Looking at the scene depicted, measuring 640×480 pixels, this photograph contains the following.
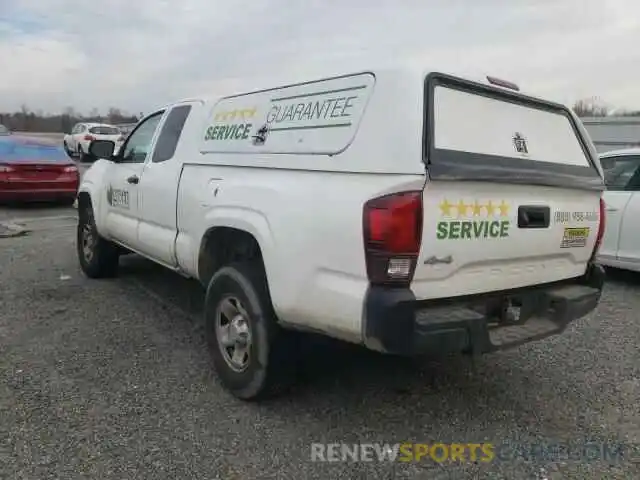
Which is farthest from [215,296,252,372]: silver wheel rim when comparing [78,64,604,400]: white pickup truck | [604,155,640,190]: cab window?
[604,155,640,190]: cab window

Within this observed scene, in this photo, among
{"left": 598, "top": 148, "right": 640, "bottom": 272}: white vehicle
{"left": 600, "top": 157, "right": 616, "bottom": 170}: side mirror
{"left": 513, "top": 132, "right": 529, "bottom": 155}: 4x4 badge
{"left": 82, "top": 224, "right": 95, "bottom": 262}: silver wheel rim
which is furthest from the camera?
{"left": 600, "top": 157, "right": 616, "bottom": 170}: side mirror

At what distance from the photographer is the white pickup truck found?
273cm

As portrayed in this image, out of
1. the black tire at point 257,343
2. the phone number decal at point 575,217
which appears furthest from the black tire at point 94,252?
the phone number decal at point 575,217

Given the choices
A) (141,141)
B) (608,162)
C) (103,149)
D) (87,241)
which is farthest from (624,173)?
(87,241)

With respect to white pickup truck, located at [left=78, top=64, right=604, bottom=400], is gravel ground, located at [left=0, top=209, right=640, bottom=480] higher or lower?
lower

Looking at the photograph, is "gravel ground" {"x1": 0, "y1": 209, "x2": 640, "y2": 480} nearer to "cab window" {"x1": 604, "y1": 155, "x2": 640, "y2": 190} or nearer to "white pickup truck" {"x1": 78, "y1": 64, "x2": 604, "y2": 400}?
"white pickup truck" {"x1": 78, "y1": 64, "x2": 604, "y2": 400}

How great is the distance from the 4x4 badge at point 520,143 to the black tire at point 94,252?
457cm

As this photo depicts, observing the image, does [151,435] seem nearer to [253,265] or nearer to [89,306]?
[253,265]

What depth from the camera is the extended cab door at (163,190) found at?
177 inches

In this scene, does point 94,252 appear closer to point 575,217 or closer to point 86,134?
point 575,217

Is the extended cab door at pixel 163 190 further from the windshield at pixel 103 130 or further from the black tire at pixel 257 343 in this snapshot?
the windshield at pixel 103 130

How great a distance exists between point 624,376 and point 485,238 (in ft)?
6.46

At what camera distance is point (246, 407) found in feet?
11.4

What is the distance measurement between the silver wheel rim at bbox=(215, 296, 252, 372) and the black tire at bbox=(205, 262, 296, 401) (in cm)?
3
